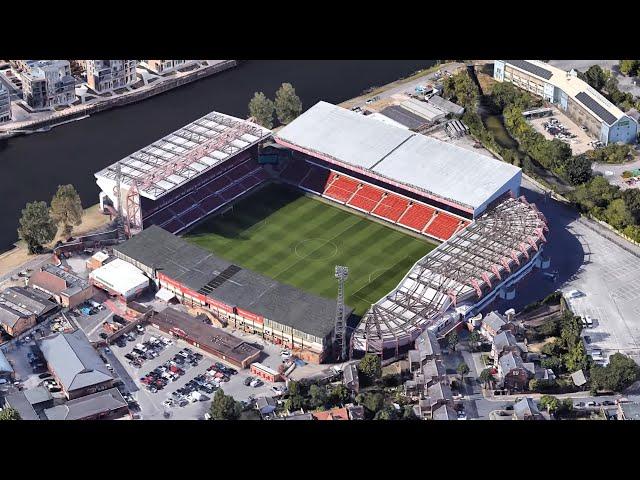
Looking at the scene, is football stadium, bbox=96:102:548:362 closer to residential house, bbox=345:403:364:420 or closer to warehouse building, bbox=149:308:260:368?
warehouse building, bbox=149:308:260:368

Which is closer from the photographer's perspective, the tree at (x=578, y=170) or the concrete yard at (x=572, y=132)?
the tree at (x=578, y=170)

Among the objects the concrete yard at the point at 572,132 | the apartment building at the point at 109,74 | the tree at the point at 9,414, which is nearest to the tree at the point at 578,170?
the concrete yard at the point at 572,132

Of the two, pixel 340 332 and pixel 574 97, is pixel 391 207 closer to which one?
pixel 340 332

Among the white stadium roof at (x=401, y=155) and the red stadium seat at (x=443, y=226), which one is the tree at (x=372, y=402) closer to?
the red stadium seat at (x=443, y=226)

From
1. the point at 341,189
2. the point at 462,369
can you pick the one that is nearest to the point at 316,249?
the point at 341,189
